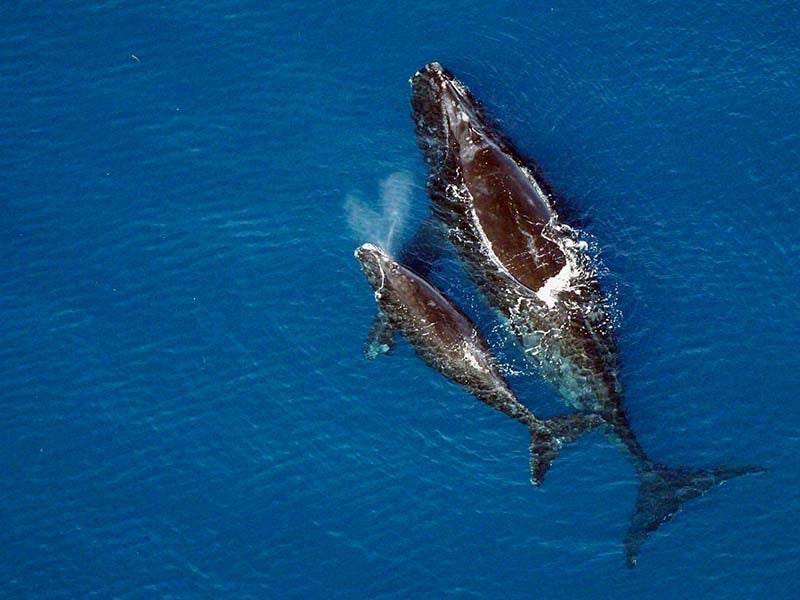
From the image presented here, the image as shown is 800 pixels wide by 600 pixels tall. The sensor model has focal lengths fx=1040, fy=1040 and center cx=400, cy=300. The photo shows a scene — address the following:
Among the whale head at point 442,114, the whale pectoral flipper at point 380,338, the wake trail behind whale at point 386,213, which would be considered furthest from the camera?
the whale head at point 442,114

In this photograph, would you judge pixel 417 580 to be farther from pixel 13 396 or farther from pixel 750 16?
pixel 750 16

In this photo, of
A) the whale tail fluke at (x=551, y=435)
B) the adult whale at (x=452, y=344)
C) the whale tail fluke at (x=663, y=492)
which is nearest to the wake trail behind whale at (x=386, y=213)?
the adult whale at (x=452, y=344)

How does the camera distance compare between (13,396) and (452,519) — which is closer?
(452,519)

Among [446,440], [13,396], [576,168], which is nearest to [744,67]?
[576,168]

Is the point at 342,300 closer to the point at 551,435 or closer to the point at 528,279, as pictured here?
the point at 528,279

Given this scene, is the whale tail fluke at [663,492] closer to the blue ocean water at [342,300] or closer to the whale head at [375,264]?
the blue ocean water at [342,300]

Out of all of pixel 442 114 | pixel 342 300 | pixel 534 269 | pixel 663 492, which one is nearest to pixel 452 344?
pixel 534 269
